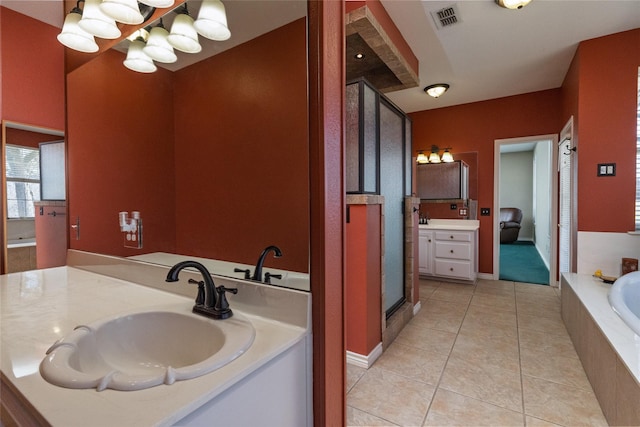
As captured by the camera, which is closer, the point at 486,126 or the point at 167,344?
the point at 167,344

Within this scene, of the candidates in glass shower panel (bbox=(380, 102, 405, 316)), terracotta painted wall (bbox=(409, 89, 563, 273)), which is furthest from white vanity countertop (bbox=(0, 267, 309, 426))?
terracotta painted wall (bbox=(409, 89, 563, 273))

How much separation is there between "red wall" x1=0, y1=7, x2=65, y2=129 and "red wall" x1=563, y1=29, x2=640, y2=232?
4256 mm

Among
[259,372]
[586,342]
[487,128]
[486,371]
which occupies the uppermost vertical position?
[487,128]

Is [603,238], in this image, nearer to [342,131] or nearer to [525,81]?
[525,81]

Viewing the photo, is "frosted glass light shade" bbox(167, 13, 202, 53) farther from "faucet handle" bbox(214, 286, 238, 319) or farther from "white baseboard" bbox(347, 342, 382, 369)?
"white baseboard" bbox(347, 342, 382, 369)

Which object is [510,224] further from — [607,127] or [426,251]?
[607,127]

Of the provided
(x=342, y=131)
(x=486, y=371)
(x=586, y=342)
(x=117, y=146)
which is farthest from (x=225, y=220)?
(x=586, y=342)

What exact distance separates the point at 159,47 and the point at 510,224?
8.86 meters

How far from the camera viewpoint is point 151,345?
106 cm

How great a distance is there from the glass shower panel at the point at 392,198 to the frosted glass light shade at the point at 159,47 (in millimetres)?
1557

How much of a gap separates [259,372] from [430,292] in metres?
3.45

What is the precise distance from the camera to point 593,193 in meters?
2.81

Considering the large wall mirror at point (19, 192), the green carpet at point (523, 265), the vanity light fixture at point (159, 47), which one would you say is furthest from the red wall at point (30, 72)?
the green carpet at point (523, 265)

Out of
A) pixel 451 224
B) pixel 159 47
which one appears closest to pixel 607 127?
pixel 451 224
